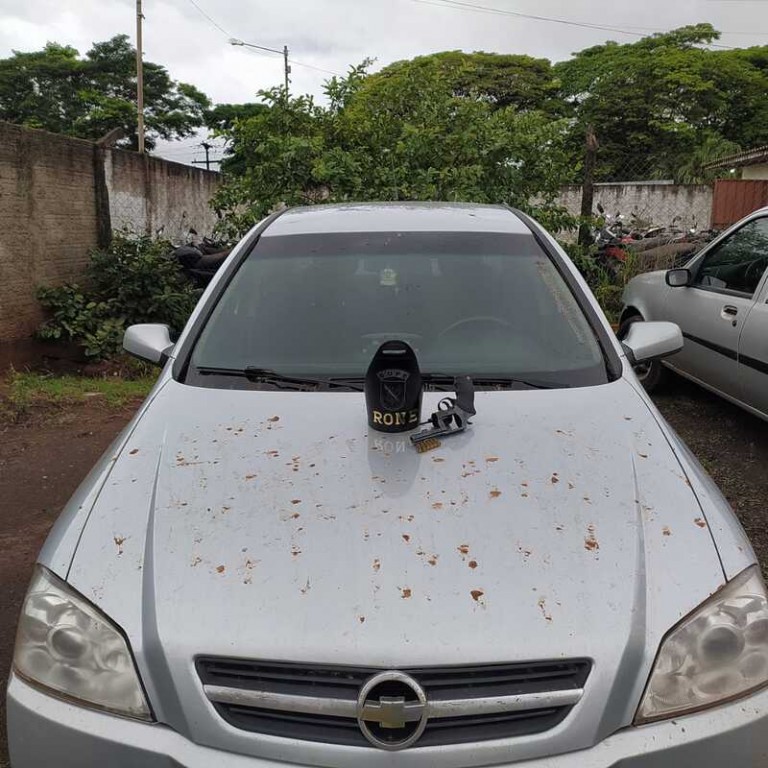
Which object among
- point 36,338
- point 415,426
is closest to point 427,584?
point 415,426

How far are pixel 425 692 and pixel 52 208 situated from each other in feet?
21.4

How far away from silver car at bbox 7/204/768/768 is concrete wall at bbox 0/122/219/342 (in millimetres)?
4787

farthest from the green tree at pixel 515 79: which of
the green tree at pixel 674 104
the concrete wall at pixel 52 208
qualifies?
the concrete wall at pixel 52 208

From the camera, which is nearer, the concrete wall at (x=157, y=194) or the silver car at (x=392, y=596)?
the silver car at (x=392, y=596)

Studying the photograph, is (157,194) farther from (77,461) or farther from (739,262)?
(739,262)

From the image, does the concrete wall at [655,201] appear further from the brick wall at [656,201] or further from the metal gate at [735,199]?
the metal gate at [735,199]

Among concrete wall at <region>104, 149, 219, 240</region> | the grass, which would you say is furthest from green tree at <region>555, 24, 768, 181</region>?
the grass

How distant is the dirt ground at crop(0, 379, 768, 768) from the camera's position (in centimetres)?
331

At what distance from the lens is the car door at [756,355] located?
3.98 m

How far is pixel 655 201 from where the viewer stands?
11930mm

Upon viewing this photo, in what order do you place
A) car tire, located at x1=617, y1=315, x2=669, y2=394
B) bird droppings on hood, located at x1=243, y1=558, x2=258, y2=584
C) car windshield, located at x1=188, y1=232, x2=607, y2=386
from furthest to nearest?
car tire, located at x1=617, y1=315, x2=669, y2=394
car windshield, located at x1=188, y1=232, x2=607, y2=386
bird droppings on hood, located at x1=243, y1=558, x2=258, y2=584

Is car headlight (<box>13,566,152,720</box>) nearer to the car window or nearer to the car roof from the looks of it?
the car roof

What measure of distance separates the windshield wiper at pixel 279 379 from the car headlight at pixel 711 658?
1160 mm

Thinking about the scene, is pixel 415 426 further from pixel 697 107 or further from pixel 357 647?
pixel 697 107
